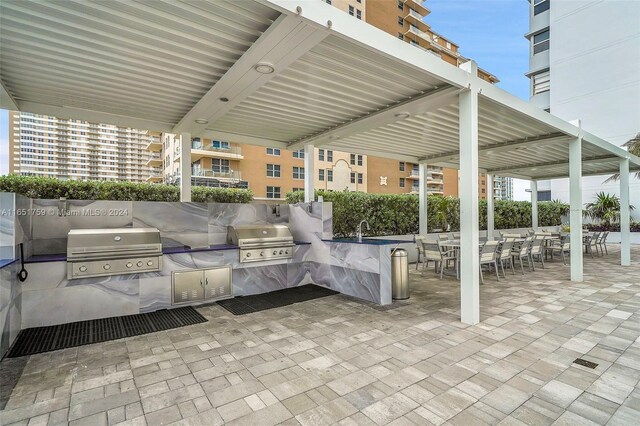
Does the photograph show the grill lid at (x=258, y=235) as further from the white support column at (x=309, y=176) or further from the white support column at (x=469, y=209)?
the white support column at (x=469, y=209)

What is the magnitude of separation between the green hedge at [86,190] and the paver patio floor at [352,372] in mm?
4872

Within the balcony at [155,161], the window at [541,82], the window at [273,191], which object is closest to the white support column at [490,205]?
the window at [541,82]

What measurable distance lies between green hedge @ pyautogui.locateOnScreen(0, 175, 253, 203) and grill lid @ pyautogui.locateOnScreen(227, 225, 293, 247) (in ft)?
12.6

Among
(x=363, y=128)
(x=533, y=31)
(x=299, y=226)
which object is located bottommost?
(x=299, y=226)

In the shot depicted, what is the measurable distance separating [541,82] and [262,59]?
879 inches

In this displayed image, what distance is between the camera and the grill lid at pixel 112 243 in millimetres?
3746

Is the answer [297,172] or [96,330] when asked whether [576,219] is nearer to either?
Answer: [96,330]

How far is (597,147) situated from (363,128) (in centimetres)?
629

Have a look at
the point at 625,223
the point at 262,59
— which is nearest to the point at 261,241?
the point at 262,59

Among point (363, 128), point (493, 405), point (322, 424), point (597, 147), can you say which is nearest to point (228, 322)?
point (322, 424)

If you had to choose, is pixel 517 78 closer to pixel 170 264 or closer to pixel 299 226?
pixel 299 226

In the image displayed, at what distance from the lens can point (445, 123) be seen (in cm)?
591

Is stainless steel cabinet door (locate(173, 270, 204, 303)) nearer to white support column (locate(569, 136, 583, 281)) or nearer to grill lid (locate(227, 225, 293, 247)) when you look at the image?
grill lid (locate(227, 225, 293, 247))

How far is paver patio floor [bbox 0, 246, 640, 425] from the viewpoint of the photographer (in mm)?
2115
